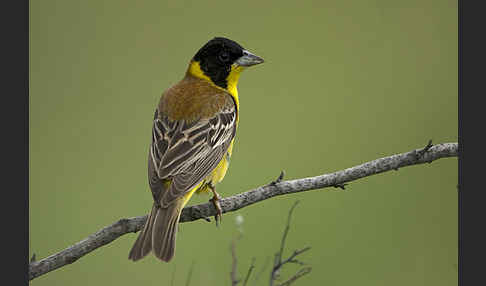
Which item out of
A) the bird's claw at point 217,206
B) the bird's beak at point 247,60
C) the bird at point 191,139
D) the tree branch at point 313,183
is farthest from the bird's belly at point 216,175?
the bird's beak at point 247,60

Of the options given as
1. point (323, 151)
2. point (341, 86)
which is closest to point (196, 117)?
point (323, 151)

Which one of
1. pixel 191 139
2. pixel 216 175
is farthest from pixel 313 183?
pixel 191 139

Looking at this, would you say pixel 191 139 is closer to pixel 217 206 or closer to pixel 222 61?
pixel 217 206

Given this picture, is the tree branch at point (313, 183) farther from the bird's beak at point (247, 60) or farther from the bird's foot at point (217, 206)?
the bird's beak at point (247, 60)

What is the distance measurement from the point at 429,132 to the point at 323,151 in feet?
3.51

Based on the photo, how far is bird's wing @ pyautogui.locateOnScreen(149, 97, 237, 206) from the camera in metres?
3.72

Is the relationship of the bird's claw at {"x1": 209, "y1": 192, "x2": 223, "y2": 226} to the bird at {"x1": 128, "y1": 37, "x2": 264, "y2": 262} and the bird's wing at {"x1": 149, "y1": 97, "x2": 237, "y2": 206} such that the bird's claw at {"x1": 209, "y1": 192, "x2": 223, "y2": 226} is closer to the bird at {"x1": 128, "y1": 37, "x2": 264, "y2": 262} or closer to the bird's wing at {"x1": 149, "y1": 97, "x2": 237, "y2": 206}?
the bird at {"x1": 128, "y1": 37, "x2": 264, "y2": 262}

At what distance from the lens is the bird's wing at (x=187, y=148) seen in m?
3.72

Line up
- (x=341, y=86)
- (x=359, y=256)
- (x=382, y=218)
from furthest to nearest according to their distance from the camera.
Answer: (x=341, y=86), (x=382, y=218), (x=359, y=256)

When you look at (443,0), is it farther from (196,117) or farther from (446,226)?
(196,117)

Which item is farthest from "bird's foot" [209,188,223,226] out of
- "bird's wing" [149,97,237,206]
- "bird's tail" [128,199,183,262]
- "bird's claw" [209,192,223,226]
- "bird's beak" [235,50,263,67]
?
"bird's beak" [235,50,263,67]

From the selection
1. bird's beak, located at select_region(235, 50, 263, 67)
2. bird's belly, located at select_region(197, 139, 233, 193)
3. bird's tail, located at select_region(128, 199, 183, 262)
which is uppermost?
bird's beak, located at select_region(235, 50, 263, 67)

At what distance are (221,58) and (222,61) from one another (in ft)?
0.08

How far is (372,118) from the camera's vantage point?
6.80 metres
